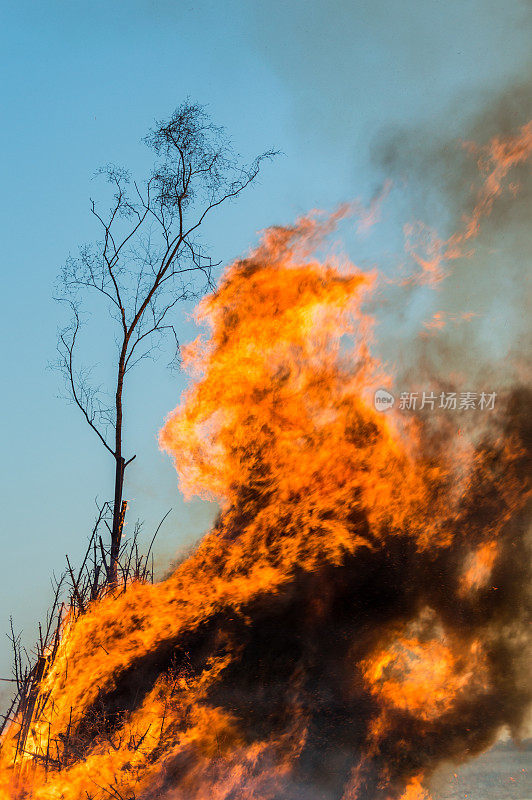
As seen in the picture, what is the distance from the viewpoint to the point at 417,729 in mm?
7375

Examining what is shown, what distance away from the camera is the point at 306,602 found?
283 inches

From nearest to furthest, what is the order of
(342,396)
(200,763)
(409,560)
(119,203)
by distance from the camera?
(200,763), (409,560), (342,396), (119,203)

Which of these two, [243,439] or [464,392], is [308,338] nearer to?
[243,439]

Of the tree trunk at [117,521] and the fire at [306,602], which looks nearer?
the fire at [306,602]

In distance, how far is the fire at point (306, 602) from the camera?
669cm

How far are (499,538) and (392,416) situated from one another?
6.29 ft

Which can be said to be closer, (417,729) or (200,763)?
(200,763)

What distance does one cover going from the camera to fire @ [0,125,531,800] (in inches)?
263

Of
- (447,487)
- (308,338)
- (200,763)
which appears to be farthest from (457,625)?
(308,338)

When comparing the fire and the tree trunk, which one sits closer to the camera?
the fire

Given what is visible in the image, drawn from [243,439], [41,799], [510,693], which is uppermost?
[243,439]

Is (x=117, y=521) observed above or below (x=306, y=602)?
above

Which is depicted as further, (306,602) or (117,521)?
(117,521)

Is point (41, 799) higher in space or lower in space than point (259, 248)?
lower
